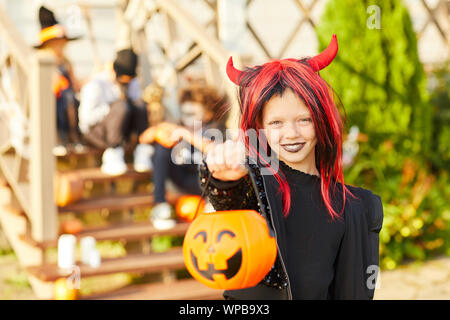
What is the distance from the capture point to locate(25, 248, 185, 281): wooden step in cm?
395

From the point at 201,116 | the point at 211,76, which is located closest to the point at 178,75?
the point at 211,76

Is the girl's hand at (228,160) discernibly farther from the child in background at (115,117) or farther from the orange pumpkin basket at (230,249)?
the child in background at (115,117)

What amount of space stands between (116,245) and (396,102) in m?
3.85

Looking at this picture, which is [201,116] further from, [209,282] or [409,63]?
[209,282]

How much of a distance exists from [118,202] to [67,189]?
1.95 ft

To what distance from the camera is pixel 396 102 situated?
5.59m

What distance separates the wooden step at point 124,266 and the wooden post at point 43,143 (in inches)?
10.9

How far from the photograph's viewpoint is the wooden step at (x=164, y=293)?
3959 mm

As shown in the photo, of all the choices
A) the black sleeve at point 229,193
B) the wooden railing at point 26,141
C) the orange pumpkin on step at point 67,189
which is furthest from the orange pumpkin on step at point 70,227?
the black sleeve at point 229,193

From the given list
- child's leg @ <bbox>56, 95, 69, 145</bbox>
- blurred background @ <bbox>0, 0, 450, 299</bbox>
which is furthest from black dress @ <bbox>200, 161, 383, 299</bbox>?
child's leg @ <bbox>56, 95, 69, 145</bbox>

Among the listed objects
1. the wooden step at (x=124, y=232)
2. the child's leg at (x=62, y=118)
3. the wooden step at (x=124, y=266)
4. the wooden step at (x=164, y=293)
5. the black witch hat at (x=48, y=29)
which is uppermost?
the black witch hat at (x=48, y=29)

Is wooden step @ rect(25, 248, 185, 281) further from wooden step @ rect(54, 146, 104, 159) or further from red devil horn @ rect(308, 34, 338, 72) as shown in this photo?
red devil horn @ rect(308, 34, 338, 72)

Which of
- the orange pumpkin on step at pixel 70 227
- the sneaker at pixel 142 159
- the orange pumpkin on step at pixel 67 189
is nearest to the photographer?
the orange pumpkin on step at pixel 70 227

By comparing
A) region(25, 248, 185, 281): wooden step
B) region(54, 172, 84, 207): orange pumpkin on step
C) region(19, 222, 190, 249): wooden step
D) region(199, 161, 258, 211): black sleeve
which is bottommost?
region(25, 248, 185, 281): wooden step
